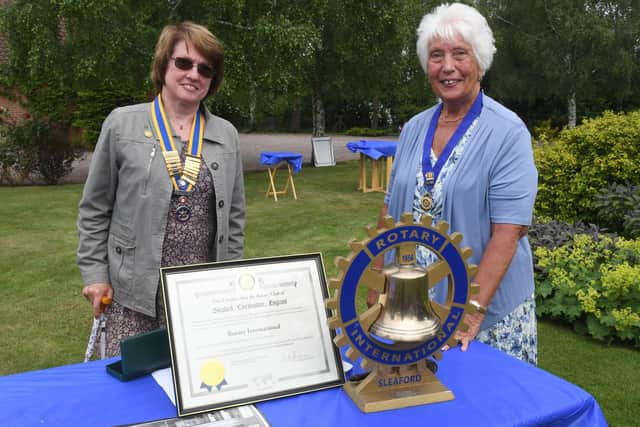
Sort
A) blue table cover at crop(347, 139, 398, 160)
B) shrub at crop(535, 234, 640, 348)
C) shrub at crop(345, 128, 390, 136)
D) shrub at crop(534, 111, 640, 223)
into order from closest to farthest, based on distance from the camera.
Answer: shrub at crop(535, 234, 640, 348), shrub at crop(534, 111, 640, 223), blue table cover at crop(347, 139, 398, 160), shrub at crop(345, 128, 390, 136)

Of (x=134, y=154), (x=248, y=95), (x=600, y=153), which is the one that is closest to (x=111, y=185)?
(x=134, y=154)

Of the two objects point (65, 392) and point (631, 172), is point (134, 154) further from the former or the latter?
point (631, 172)

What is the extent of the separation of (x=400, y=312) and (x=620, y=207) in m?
5.35

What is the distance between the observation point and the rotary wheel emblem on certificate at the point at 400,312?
4.70 feet

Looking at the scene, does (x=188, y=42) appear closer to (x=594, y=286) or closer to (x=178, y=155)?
(x=178, y=155)

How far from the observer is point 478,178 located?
6.61 ft

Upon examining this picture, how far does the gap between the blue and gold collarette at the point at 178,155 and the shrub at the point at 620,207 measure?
4.90 m

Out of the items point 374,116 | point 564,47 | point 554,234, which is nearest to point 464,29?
point 554,234

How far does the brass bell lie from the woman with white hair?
0.50 meters

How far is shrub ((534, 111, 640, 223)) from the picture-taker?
618 cm

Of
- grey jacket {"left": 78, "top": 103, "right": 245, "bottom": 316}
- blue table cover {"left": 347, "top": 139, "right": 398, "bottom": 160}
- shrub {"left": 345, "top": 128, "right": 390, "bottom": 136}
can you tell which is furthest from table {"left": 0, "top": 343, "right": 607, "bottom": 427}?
shrub {"left": 345, "top": 128, "right": 390, "bottom": 136}

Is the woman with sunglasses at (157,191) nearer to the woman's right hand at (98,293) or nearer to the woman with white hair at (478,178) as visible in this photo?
the woman's right hand at (98,293)

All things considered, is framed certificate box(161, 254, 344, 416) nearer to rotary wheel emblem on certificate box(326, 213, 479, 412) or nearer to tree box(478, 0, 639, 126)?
rotary wheel emblem on certificate box(326, 213, 479, 412)

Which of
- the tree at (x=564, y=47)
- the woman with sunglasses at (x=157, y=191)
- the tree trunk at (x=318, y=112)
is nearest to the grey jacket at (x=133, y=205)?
the woman with sunglasses at (x=157, y=191)
